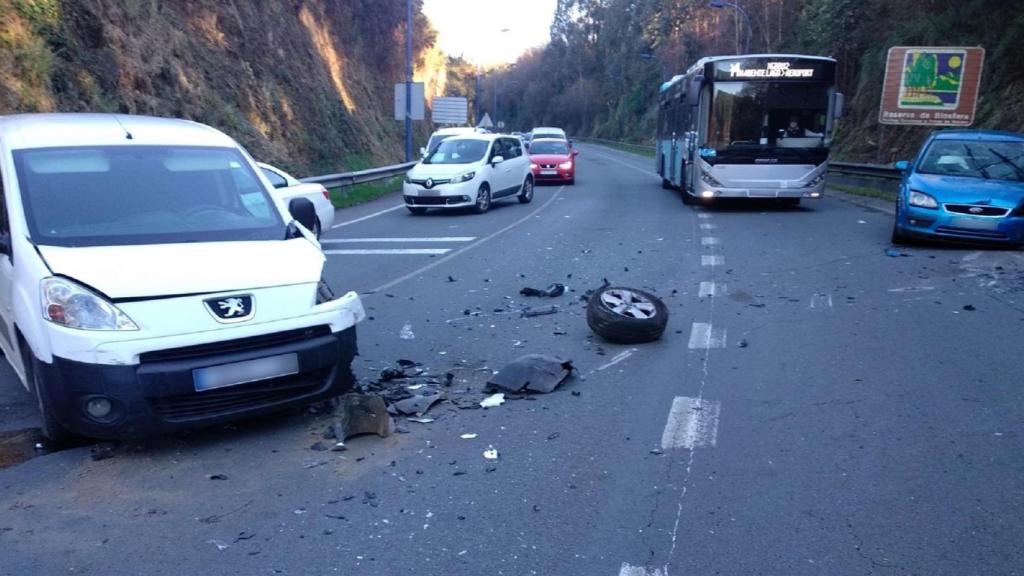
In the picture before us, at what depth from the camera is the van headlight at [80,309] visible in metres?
4.75

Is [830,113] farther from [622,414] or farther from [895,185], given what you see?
[622,414]

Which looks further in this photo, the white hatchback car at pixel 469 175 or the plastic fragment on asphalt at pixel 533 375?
the white hatchback car at pixel 469 175

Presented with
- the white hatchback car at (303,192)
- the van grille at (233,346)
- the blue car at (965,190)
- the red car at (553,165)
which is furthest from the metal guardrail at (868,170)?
the van grille at (233,346)

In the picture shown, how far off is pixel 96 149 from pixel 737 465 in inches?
188

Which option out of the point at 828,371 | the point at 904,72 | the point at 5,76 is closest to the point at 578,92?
the point at 904,72

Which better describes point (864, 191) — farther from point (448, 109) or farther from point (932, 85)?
point (448, 109)

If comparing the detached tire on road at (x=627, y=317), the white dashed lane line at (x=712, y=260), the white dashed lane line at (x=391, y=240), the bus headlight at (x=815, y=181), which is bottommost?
the white dashed lane line at (x=391, y=240)

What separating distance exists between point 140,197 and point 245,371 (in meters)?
1.69

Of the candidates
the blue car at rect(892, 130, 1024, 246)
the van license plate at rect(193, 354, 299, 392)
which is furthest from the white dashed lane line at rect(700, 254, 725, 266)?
the van license plate at rect(193, 354, 299, 392)

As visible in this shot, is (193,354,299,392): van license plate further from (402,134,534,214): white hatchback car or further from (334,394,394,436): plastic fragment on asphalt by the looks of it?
(402,134,534,214): white hatchback car

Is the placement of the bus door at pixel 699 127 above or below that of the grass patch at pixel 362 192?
above

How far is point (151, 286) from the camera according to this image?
489cm

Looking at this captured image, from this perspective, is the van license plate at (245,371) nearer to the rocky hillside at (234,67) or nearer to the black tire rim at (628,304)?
the black tire rim at (628,304)

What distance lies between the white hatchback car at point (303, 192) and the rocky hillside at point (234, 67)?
203 inches
